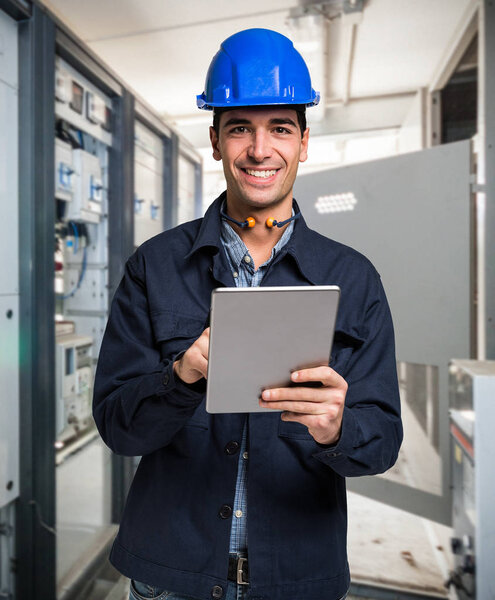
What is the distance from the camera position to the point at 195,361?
71cm

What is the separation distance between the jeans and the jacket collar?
22.9 inches

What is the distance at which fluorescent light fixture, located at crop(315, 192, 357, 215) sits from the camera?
2422mm

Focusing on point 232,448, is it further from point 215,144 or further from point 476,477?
point 476,477

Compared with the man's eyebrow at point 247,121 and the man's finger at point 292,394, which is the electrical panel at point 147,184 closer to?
the man's eyebrow at point 247,121

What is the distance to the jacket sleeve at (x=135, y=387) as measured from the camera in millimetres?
772

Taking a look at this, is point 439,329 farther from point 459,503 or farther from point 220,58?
point 220,58

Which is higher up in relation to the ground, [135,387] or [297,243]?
[297,243]

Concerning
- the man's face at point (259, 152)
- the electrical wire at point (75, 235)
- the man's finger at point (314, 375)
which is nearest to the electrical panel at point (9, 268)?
the electrical wire at point (75, 235)

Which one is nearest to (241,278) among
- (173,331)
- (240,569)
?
(173,331)

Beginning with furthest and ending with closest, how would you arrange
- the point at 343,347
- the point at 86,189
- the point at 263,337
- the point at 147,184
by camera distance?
the point at 147,184 → the point at 86,189 → the point at 343,347 → the point at 263,337

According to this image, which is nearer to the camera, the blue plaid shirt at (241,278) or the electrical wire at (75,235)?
the blue plaid shirt at (241,278)

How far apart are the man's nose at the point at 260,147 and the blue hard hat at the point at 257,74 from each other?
2.4 inches

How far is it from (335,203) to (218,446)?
1840 mm

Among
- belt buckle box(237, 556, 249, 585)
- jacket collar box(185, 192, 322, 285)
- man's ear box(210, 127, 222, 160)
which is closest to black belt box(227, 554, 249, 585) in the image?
belt buckle box(237, 556, 249, 585)
